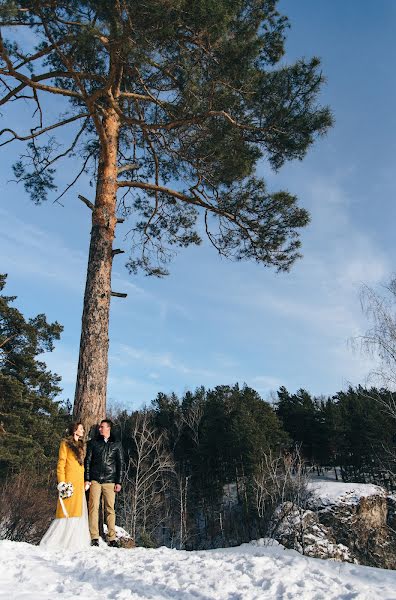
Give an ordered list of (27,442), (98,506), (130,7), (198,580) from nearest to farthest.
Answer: (198,580) < (98,506) < (130,7) < (27,442)

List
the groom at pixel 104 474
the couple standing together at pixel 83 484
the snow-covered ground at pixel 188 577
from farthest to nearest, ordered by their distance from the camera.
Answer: the groom at pixel 104 474 → the couple standing together at pixel 83 484 → the snow-covered ground at pixel 188 577

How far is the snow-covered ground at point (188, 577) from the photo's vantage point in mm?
3191

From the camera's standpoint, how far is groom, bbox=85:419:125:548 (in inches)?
236

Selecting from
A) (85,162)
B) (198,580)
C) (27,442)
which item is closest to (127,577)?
(198,580)

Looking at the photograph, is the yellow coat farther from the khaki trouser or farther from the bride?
the khaki trouser

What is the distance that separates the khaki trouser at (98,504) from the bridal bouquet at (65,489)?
44 centimetres

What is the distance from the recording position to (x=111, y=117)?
8.27 meters

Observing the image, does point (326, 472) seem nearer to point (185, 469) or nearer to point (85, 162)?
point (185, 469)

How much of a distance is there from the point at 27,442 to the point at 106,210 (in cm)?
1447

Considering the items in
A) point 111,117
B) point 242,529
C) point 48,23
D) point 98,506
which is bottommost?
point 242,529

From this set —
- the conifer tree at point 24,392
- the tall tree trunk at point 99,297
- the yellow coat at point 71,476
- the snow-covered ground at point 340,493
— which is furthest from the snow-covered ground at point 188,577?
the snow-covered ground at point 340,493

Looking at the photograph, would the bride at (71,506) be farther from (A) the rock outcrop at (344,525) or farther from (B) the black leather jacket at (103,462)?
(A) the rock outcrop at (344,525)

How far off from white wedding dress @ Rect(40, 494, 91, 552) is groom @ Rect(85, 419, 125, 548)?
1.36 ft

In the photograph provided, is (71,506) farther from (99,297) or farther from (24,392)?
(24,392)
